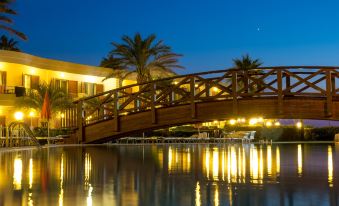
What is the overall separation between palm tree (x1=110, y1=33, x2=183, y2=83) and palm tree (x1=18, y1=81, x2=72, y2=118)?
6913 mm

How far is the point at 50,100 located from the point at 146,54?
29.8ft

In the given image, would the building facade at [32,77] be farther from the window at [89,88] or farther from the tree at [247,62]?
the tree at [247,62]

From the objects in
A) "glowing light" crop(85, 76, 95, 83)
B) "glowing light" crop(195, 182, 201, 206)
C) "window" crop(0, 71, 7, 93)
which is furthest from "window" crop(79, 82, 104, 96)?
"glowing light" crop(195, 182, 201, 206)

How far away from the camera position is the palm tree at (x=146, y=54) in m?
47.2

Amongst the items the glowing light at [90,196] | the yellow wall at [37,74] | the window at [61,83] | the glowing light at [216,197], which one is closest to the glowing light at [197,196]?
the glowing light at [216,197]

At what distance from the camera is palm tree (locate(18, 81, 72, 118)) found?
138ft

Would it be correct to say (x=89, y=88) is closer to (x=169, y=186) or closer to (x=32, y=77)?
(x=32, y=77)

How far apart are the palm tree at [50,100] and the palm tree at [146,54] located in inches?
272

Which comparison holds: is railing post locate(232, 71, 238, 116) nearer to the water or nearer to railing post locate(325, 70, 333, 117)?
railing post locate(325, 70, 333, 117)

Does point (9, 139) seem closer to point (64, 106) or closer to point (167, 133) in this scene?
point (64, 106)

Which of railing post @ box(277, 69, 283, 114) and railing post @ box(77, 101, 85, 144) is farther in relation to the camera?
railing post @ box(77, 101, 85, 144)

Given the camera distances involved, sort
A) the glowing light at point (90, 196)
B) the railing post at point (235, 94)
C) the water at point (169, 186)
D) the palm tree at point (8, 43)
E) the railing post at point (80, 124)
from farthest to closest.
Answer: the palm tree at point (8, 43)
the railing post at point (80, 124)
the railing post at point (235, 94)
the water at point (169, 186)
the glowing light at point (90, 196)

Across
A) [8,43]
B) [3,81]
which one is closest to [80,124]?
[3,81]

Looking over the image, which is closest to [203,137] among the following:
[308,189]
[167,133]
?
[167,133]
